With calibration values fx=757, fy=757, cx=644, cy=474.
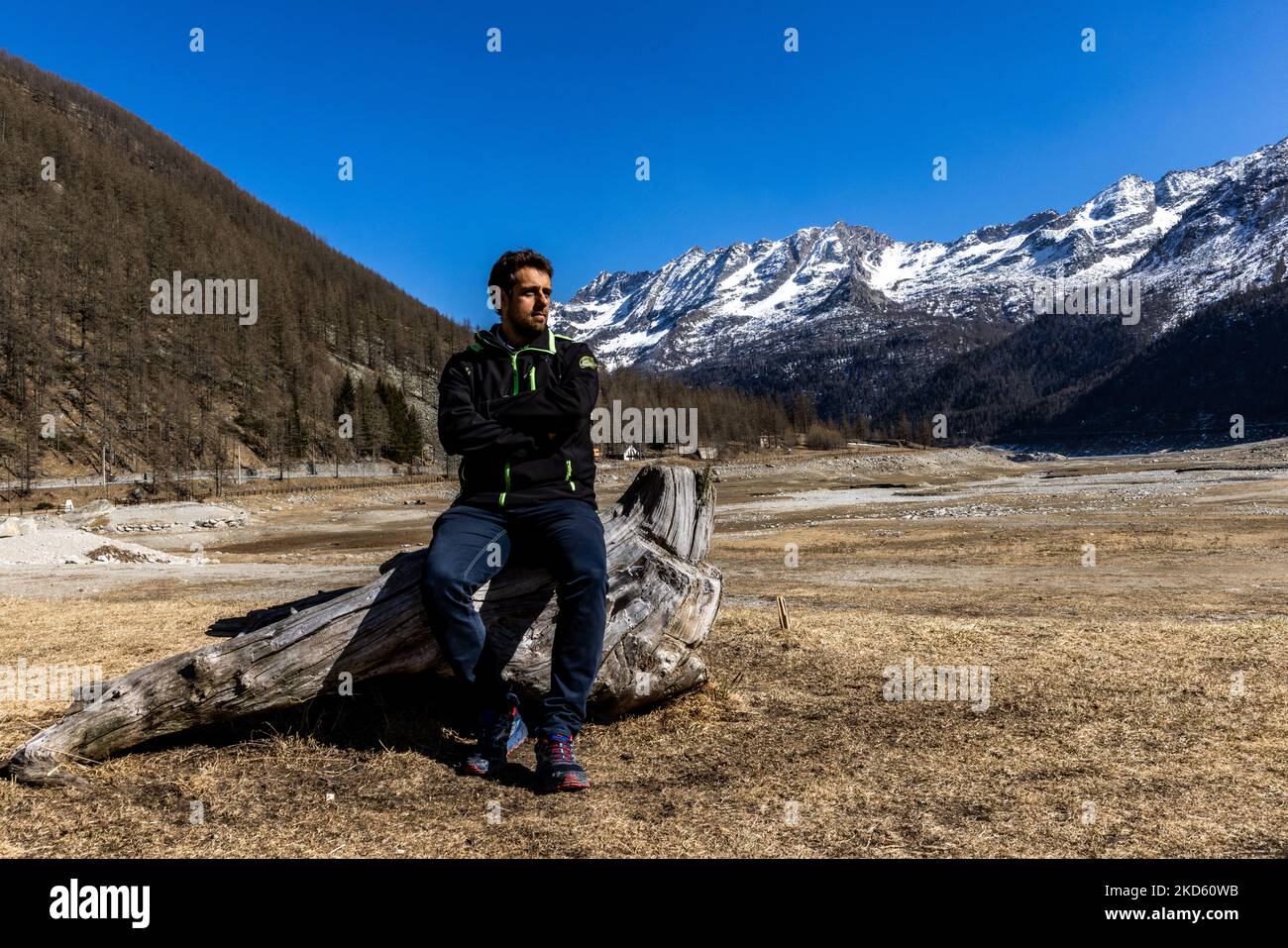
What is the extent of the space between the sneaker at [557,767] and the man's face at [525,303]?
3.21 meters

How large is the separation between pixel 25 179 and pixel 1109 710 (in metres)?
177

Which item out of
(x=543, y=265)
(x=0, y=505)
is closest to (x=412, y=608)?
(x=543, y=265)

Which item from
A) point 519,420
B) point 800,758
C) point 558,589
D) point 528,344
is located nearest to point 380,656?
point 558,589

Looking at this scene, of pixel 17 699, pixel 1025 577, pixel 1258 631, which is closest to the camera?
pixel 17 699

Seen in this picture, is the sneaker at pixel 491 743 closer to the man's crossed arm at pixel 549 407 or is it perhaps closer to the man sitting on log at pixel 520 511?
the man sitting on log at pixel 520 511

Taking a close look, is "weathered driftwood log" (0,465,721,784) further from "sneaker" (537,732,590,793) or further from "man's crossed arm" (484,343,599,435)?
"man's crossed arm" (484,343,599,435)

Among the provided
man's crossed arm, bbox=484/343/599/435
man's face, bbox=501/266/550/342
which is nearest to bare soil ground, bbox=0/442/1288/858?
man's crossed arm, bbox=484/343/599/435

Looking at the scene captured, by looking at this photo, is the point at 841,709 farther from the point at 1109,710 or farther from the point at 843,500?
the point at 843,500

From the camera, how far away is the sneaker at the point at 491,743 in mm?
5523

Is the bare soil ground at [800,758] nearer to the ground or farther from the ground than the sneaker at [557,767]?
nearer to the ground

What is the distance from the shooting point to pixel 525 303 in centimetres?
612

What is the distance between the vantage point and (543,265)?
628cm

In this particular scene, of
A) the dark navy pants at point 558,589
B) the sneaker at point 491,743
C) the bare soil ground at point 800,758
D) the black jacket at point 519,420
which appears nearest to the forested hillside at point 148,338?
the bare soil ground at point 800,758

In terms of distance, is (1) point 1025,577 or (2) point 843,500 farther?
(2) point 843,500
